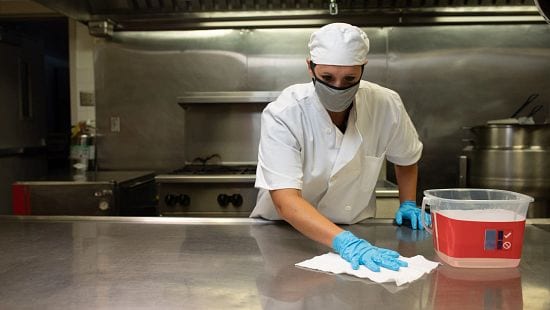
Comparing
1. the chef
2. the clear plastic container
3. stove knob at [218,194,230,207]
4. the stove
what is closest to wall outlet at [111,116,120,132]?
the stove

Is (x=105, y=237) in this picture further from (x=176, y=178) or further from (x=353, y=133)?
(x=176, y=178)

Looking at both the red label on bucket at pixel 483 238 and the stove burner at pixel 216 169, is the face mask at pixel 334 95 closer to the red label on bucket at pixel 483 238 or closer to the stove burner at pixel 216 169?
the red label on bucket at pixel 483 238

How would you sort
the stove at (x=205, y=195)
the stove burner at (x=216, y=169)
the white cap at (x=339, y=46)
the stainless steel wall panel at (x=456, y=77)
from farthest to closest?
the stainless steel wall panel at (x=456, y=77) → the stove burner at (x=216, y=169) → the stove at (x=205, y=195) → the white cap at (x=339, y=46)

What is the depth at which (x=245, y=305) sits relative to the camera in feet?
2.50

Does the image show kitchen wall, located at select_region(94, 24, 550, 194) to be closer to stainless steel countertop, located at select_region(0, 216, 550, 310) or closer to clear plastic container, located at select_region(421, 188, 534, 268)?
stainless steel countertop, located at select_region(0, 216, 550, 310)

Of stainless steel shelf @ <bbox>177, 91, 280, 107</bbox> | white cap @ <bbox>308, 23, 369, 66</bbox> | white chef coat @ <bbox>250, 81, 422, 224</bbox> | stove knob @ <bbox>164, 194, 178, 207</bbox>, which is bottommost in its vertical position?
stove knob @ <bbox>164, 194, 178, 207</bbox>

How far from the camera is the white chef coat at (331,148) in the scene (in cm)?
132

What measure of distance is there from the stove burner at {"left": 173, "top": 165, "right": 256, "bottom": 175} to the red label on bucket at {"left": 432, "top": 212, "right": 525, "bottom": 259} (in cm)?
158

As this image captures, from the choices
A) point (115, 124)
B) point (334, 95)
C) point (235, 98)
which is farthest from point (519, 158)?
point (115, 124)

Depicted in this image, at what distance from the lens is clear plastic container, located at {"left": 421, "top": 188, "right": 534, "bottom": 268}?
930 mm

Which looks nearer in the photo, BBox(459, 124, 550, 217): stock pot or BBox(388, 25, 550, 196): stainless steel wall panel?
BBox(459, 124, 550, 217): stock pot

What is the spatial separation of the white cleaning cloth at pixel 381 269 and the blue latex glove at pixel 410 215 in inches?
11.7

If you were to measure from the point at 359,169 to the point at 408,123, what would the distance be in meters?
0.27

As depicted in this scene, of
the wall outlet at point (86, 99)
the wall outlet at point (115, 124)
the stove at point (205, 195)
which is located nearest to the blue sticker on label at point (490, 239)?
the stove at point (205, 195)
